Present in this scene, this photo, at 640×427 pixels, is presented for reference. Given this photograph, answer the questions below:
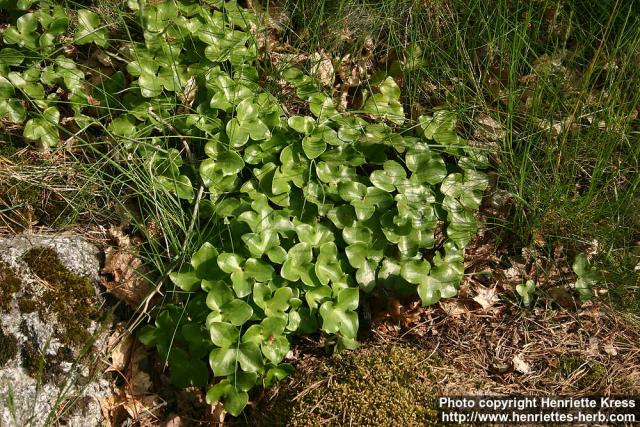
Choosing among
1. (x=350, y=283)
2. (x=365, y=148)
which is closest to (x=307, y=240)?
(x=350, y=283)

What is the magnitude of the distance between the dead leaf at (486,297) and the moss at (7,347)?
1.61 metres

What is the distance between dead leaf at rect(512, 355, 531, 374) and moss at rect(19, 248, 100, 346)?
1471 millimetres

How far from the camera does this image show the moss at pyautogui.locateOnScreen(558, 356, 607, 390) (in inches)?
89.2

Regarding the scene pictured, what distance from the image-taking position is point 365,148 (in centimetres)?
255

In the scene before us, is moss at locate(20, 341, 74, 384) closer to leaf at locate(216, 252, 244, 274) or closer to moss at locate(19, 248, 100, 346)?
moss at locate(19, 248, 100, 346)

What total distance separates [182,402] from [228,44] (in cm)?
137

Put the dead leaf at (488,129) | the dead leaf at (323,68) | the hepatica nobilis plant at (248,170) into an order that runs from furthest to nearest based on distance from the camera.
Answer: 1. the dead leaf at (323,68)
2. the dead leaf at (488,129)
3. the hepatica nobilis plant at (248,170)

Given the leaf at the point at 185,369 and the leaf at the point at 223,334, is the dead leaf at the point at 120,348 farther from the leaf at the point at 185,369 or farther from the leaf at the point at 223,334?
the leaf at the point at 223,334

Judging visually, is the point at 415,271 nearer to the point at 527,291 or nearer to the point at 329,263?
the point at 329,263

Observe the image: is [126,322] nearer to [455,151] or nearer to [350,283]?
[350,283]

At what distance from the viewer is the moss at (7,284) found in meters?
2.32

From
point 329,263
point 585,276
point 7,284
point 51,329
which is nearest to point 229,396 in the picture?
point 329,263

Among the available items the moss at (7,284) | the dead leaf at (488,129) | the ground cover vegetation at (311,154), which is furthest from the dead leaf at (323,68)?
the moss at (7,284)

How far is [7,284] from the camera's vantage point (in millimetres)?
2338
